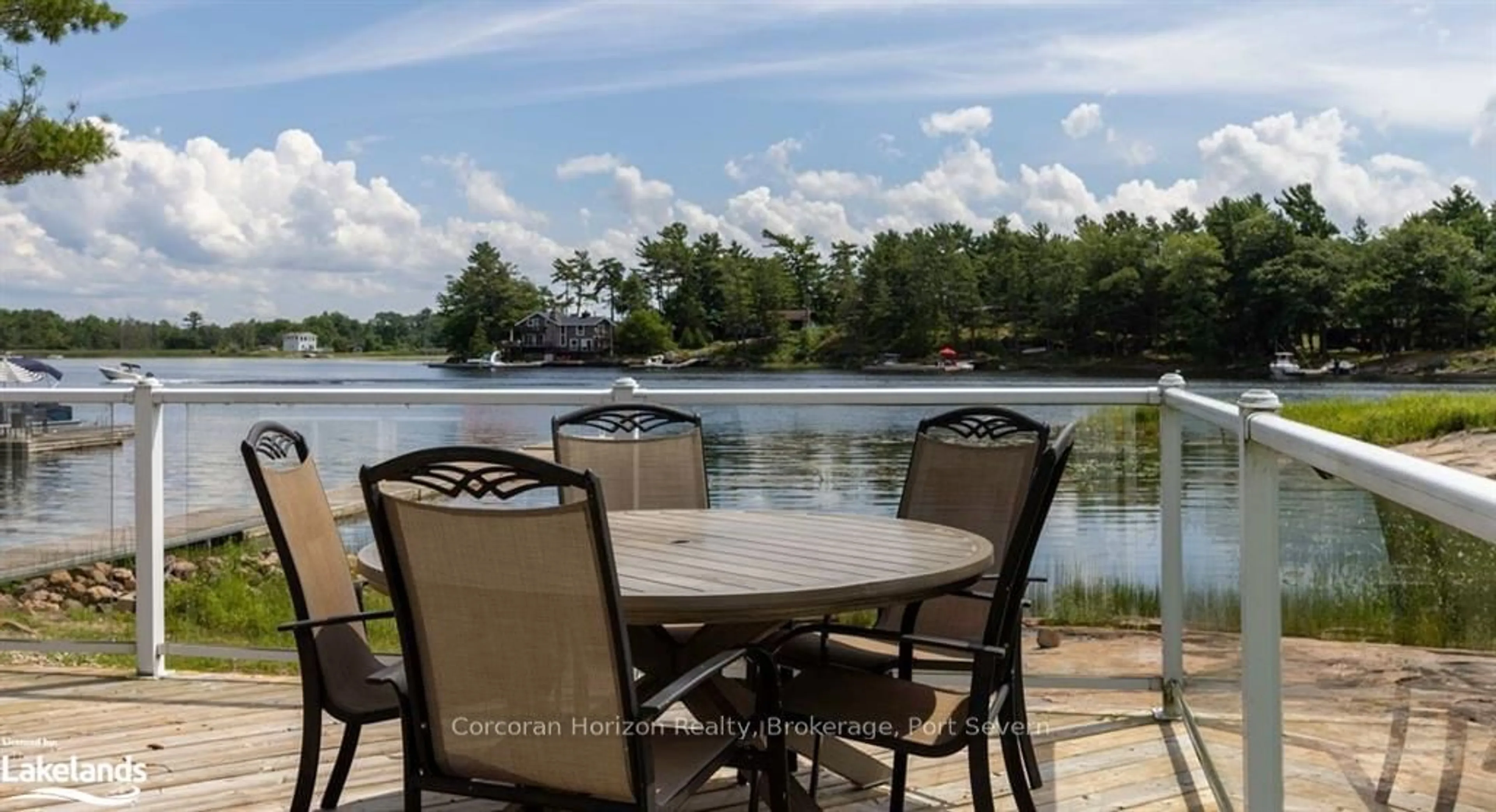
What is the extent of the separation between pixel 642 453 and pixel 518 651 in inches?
70.5

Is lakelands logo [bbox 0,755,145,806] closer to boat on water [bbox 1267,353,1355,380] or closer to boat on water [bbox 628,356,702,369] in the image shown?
boat on water [bbox 628,356,702,369]

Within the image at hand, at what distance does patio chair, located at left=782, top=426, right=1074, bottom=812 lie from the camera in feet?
7.46

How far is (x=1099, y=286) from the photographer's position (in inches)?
2114

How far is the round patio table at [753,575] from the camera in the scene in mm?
2100

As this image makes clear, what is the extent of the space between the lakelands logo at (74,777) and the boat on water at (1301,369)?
47.8 metres

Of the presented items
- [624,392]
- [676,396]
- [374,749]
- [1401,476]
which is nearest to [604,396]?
[624,392]

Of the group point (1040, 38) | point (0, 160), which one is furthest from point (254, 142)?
point (0, 160)

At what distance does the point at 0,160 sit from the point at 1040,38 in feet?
122

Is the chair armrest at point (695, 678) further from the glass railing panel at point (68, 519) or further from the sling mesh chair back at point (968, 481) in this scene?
the glass railing panel at point (68, 519)

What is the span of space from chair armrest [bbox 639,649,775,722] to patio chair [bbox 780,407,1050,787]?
0.60 m

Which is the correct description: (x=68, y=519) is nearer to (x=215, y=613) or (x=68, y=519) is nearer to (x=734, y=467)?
(x=215, y=613)

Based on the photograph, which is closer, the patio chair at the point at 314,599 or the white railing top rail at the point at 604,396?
the patio chair at the point at 314,599

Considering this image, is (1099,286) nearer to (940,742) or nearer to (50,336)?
(50,336)

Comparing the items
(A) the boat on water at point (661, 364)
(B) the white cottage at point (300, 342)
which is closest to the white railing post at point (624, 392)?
(B) the white cottage at point (300, 342)
